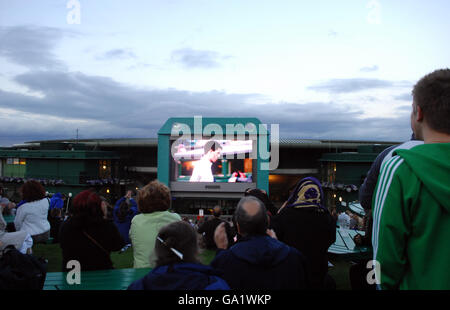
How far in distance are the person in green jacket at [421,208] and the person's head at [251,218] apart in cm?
84

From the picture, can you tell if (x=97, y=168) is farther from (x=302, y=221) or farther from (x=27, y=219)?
(x=302, y=221)

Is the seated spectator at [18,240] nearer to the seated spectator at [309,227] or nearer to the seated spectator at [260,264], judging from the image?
the seated spectator at [260,264]

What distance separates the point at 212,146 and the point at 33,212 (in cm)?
1489

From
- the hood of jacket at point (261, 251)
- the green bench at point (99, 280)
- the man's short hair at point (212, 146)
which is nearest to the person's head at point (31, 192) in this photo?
the green bench at point (99, 280)

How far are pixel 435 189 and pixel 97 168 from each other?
92.2ft

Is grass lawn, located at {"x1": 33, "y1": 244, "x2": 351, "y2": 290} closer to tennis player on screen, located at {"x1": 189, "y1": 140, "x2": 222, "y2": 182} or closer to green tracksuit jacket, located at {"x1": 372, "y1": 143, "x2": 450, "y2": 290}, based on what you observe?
green tracksuit jacket, located at {"x1": 372, "y1": 143, "x2": 450, "y2": 290}

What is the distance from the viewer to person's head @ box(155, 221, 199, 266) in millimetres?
1789

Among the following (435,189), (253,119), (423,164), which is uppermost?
(253,119)

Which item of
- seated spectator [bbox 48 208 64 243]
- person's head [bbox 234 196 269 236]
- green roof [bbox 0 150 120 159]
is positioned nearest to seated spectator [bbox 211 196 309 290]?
person's head [bbox 234 196 269 236]

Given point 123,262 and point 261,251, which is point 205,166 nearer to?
point 123,262

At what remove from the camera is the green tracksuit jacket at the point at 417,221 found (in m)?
1.35

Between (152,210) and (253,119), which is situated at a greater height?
(253,119)
